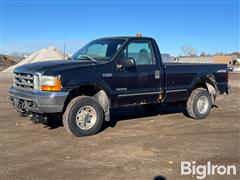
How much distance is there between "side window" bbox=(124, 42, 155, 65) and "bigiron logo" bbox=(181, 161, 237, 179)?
3568mm

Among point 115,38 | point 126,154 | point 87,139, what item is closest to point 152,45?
point 115,38

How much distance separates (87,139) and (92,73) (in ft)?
4.51

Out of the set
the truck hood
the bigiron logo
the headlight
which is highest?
the truck hood

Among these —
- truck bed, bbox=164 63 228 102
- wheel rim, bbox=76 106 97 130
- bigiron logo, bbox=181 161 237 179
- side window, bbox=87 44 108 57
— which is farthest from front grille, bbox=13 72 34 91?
bigiron logo, bbox=181 161 237 179

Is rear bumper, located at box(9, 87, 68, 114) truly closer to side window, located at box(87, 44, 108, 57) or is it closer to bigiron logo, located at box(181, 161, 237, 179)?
side window, located at box(87, 44, 108, 57)

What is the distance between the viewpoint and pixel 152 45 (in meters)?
9.48

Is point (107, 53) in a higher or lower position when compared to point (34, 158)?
higher

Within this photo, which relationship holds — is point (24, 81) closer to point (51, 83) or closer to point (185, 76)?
point (51, 83)

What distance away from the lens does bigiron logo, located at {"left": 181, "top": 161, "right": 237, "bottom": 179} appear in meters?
5.55

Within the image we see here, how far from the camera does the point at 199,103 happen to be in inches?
404

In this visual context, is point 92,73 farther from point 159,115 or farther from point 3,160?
point 159,115

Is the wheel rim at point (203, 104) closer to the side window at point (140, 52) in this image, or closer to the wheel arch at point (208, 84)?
the wheel arch at point (208, 84)

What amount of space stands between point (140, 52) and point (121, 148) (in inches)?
120

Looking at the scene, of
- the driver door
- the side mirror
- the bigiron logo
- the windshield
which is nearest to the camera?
the bigiron logo
